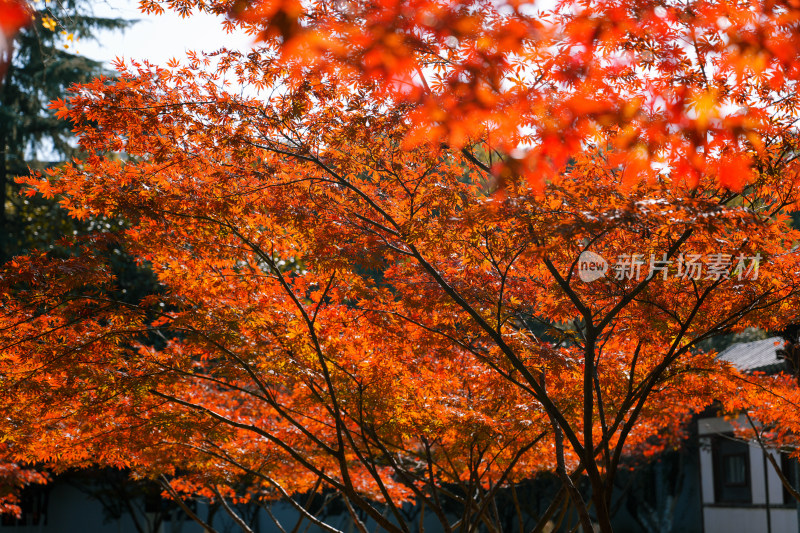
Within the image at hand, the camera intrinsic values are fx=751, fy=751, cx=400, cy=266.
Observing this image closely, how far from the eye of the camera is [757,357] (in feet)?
57.6

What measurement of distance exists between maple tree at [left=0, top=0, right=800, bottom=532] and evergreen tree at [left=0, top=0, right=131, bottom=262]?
34.7 feet

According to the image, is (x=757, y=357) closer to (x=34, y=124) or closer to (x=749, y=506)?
(x=749, y=506)

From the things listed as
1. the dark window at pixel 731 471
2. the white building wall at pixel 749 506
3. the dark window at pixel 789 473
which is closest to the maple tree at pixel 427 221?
the dark window at pixel 789 473

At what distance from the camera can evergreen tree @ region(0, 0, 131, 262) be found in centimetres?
1831

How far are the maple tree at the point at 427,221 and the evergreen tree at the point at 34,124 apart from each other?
1057cm

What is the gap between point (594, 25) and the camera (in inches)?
216

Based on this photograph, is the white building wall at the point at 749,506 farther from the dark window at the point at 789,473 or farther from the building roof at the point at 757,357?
the building roof at the point at 757,357

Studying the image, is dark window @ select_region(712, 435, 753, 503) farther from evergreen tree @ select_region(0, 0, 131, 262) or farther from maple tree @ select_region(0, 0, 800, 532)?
evergreen tree @ select_region(0, 0, 131, 262)

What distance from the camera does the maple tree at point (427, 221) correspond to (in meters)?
5.57

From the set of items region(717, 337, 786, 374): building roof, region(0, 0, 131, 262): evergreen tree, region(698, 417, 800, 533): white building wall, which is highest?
region(0, 0, 131, 262): evergreen tree

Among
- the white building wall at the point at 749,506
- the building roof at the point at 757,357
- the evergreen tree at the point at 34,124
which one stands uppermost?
the evergreen tree at the point at 34,124

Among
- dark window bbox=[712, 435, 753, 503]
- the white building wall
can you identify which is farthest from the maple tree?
dark window bbox=[712, 435, 753, 503]

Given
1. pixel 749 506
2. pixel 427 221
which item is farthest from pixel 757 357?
pixel 427 221

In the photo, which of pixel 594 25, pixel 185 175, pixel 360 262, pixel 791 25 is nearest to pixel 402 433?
pixel 360 262
